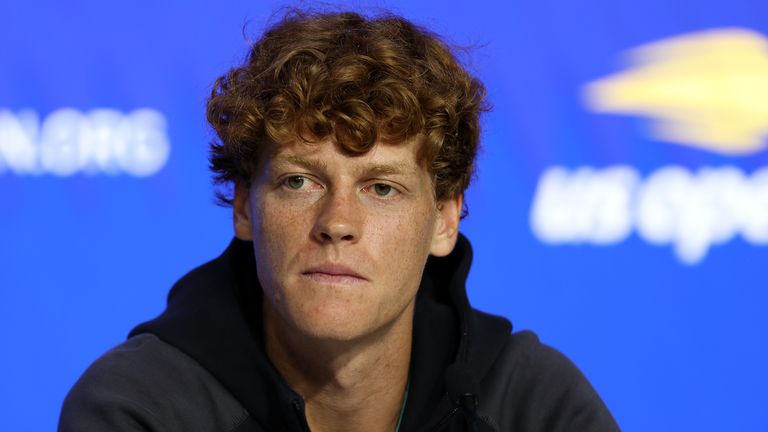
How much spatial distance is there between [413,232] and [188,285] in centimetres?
43

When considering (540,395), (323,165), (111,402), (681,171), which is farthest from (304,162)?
(681,171)

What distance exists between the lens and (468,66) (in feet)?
5.90

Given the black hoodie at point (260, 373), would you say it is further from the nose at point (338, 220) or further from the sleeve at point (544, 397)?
the nose at point (338, 220)

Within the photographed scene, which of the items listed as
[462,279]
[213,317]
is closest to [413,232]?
[462,279]

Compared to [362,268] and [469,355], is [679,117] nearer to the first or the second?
[469,355]

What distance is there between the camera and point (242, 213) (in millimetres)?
1707

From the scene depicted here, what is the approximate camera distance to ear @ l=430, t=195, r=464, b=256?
5.72 ft

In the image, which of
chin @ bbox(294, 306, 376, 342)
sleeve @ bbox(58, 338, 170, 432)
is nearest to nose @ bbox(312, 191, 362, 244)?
chin @ bbox(294, 306, 376, 342)

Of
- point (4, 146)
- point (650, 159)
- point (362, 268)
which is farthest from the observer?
point (650, 159)

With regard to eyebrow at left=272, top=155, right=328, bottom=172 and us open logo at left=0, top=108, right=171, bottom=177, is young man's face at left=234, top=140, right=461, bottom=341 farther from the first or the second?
us open logo at left=0, top=108, right=171, bottom=177

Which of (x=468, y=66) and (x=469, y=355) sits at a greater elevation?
(x=468, y=66)

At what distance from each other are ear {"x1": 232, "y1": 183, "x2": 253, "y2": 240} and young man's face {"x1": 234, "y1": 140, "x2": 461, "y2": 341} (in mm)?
92

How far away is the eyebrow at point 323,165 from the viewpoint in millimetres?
1516

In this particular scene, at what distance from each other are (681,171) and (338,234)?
1552 mm
